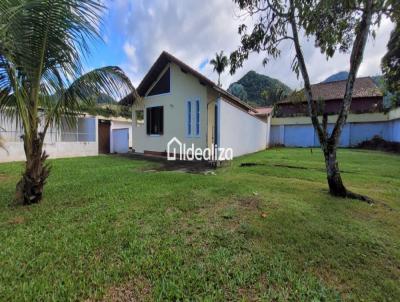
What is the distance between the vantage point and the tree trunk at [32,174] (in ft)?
15.5

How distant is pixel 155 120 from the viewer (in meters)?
15.5

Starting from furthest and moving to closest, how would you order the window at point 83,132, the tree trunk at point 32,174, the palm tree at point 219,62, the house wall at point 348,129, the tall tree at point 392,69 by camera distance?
the palm tree at point 219,62, the house wall at point 348,129, the tall tree at point 392,69, the window at point 83,132, the tree trunk at point 32,174

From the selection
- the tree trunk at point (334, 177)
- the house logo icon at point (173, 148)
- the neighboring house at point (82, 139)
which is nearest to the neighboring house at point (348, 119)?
the house logo icon at point (173, 148)

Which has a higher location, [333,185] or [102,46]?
[102,46]

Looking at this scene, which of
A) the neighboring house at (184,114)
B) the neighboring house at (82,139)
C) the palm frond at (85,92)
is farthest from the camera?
the neighboring house at (184,114)

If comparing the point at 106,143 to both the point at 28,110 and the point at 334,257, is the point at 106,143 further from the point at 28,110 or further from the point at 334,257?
the point at 334,257

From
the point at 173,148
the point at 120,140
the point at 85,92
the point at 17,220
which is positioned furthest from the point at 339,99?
the point at 17,220

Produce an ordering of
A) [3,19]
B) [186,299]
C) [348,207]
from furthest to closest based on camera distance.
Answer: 1. [348,207]
2. [3,19]
3. [186,299]

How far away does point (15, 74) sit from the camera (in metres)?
4.19

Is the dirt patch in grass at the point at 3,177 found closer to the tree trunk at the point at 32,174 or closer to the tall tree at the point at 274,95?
the tree trunk at the point at 32,174

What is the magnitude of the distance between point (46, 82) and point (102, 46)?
1.55 m

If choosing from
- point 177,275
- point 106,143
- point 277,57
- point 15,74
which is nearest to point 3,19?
point 15,74

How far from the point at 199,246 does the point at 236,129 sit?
10.5 metres

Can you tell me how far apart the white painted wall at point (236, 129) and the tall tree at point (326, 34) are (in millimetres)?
4205
